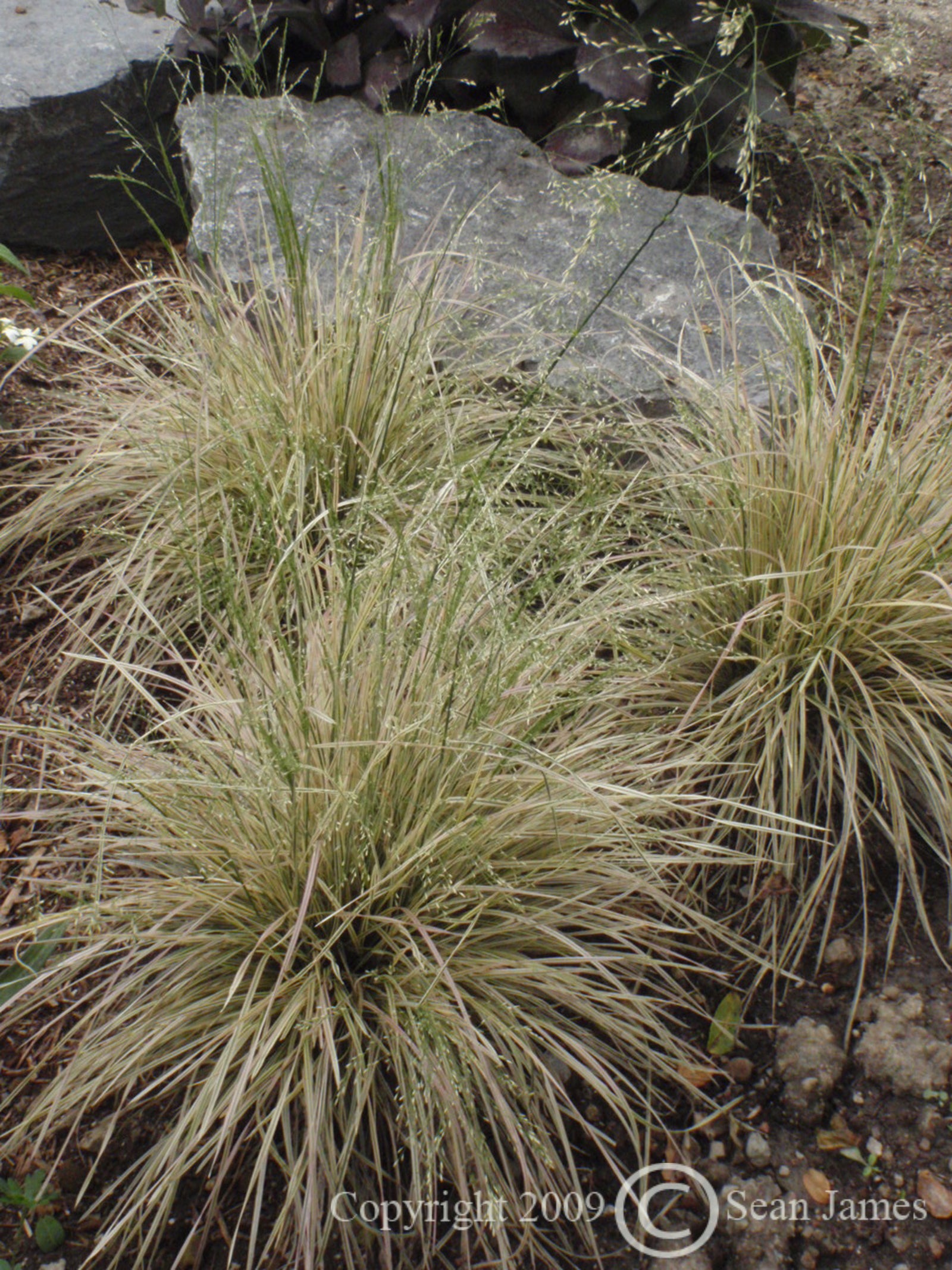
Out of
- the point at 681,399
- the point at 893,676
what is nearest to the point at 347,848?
the point at 893,676

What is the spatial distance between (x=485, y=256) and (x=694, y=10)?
39.3 inches

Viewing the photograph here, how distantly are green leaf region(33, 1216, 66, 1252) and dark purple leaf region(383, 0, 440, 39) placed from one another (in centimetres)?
303

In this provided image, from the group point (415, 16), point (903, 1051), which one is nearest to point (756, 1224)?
point (903, 1051)

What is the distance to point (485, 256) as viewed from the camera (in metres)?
2.89

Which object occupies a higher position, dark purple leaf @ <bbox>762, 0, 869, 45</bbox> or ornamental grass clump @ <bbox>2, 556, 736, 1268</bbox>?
dark purple leaf @ <bbox>762, 0, 869, 45</bbox>

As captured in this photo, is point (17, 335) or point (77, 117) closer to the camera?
point (17, 335)

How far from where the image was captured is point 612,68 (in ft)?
9.84

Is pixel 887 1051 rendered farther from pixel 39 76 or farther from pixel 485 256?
pixel 39 76

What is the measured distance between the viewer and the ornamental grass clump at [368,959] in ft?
4.76

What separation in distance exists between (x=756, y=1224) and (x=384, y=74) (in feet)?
10.2

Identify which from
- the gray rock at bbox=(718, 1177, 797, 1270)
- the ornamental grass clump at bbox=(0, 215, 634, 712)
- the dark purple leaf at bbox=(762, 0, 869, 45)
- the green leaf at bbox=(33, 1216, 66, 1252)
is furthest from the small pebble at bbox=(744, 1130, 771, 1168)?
the dark purple leaf at bbox=(762, 0, 869, 45)

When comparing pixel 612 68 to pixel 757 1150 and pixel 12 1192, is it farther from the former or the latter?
pixel 12 1192

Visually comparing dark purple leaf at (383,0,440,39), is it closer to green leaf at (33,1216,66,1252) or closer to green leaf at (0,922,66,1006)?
green leaf at (0,922,66,1006)

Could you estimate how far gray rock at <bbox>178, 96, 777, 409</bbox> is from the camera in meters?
2.68
